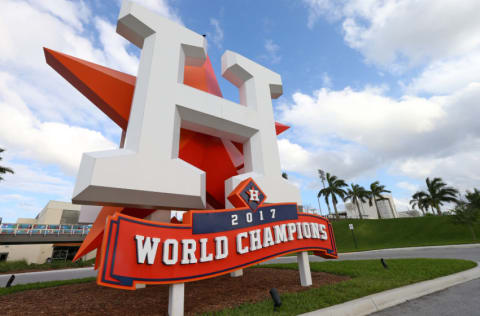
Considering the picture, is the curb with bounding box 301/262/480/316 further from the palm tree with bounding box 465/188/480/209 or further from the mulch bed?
the palm tree with bounding box 465/188/480/209

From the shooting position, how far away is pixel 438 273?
7.13 metres

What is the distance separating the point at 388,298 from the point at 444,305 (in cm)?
103

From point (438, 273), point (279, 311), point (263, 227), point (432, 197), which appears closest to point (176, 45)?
point (263, 227)

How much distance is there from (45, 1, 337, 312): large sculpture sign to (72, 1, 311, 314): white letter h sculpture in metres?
0.03

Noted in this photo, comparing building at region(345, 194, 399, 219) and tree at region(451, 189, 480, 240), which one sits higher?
building at region(345, 194, 399, 219)

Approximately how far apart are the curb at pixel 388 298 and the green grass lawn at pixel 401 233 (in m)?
19.5

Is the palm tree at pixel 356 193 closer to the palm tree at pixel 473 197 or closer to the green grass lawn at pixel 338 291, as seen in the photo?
the palm tree at pixel 473 197

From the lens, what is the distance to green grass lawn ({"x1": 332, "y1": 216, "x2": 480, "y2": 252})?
82.2 ft

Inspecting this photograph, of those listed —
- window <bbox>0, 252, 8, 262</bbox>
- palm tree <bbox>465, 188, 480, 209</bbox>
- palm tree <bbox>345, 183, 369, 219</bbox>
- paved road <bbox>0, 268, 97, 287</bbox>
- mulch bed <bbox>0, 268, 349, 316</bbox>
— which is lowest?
paved road <bbox>0, 268, 97, 287</bbox>

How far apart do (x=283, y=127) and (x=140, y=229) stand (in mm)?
7632

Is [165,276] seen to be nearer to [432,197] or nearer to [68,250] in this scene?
[68,250]

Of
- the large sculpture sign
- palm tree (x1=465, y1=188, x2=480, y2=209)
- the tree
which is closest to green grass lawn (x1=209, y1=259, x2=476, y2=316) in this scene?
the large sculpture sign

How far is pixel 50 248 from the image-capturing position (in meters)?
32.9

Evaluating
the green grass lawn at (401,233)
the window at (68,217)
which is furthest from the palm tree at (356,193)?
the window at (68,217)
